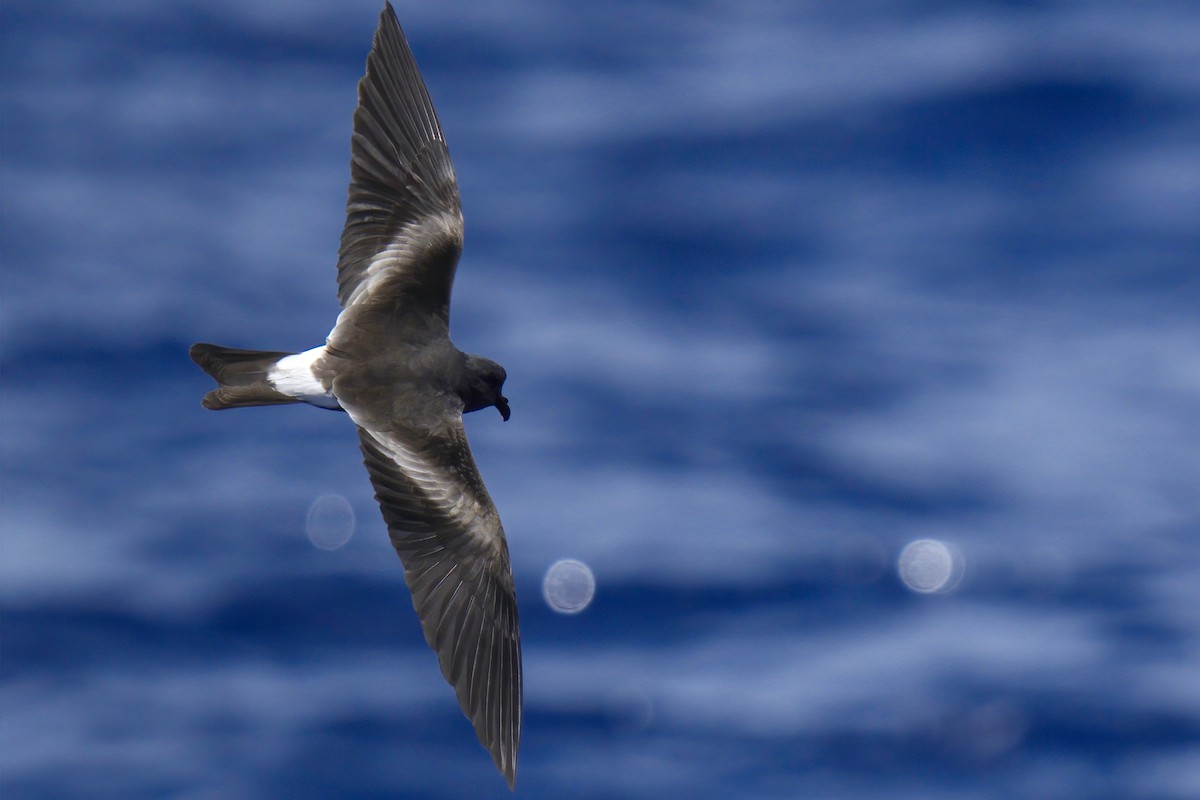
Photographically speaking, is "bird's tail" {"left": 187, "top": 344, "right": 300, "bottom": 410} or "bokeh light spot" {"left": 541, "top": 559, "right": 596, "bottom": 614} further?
"bokeh light spot" {"left": 541, "top": 559, "right": 596, "bottom": 614}

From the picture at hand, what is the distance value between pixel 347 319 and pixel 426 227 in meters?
0.66

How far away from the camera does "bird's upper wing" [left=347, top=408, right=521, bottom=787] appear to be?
668 centimetres

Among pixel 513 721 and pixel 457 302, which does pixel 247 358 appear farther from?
pixel 457 302

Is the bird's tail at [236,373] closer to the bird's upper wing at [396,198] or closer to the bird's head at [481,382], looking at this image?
the bird's upper wing at [396,198]

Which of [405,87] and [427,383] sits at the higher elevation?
[405,87]

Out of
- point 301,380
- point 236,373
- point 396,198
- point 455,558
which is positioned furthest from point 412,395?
point 396,198

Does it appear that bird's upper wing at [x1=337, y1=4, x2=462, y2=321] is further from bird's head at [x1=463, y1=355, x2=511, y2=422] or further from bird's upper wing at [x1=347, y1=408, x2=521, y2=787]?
bird's upper wing at [x1=347, y1=408, x2=521, y2=787]

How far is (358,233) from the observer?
7398mm

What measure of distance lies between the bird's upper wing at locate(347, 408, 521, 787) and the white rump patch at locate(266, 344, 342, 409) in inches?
6.5

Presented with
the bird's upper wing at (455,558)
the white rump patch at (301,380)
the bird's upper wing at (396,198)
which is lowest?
the bird's upper wing at (455,558)

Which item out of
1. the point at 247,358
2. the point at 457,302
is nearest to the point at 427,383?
the point at 247,358

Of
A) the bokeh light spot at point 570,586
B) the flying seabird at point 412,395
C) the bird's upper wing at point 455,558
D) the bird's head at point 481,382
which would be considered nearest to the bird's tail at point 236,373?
the flying seabird at point 412,395

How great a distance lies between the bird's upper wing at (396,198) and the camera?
285 inches

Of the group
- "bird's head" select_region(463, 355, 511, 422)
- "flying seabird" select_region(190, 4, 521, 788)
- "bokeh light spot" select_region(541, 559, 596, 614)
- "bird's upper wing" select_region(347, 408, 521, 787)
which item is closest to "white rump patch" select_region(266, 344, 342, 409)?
"flying seabird" select_region(190, 4, 521, 788)
